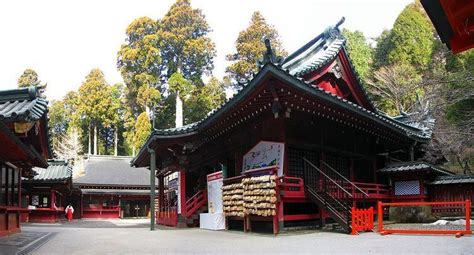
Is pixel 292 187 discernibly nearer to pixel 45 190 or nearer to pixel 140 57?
pixel 45 190

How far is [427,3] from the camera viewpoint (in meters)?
4.62

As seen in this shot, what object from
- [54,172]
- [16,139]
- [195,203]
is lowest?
[195,203]

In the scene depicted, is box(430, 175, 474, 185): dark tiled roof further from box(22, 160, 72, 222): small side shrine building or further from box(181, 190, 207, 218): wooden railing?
box(22, 160, 72, 222): small side shrine building

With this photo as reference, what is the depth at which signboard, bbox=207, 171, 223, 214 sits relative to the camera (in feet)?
54.2

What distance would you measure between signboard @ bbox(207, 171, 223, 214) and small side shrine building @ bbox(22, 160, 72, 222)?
1771 cm

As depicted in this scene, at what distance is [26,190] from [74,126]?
27.1 m

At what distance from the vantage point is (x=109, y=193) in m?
40.4

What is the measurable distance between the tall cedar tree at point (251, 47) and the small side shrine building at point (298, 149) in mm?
A: 26236

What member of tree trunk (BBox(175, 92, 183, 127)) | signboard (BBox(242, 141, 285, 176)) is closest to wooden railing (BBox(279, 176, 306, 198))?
signboard (BBox(242, 141, 285, 176))

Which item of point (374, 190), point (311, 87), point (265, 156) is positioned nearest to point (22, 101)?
point (265, 156)

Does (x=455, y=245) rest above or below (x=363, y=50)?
below

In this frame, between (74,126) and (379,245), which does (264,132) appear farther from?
(74,126)

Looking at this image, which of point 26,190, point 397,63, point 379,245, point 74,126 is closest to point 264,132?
point 379,245

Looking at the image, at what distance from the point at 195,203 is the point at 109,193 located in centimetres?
2443
